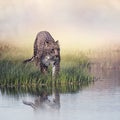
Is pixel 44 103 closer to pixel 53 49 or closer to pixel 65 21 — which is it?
pixel 53 49

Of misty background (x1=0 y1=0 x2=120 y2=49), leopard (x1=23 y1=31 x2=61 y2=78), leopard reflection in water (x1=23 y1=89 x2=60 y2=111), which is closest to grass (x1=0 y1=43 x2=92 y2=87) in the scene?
leopard (x1=23 y1=31 x2=61 y2=78)

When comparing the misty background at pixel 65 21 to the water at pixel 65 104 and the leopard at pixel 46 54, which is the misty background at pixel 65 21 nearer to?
the leopard at pixel 46 54

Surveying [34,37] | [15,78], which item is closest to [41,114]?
[15,78]

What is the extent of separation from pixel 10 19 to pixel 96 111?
340cm

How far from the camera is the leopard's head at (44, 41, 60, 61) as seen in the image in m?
8.18

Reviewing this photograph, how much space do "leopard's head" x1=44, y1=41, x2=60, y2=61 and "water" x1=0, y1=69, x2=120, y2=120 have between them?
850mm

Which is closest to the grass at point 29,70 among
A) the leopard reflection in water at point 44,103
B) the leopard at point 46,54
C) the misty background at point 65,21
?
the leopard at point 46,54

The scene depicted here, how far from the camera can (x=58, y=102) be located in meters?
6.08

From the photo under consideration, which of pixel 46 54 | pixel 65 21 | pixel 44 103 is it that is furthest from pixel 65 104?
pixel 65 21

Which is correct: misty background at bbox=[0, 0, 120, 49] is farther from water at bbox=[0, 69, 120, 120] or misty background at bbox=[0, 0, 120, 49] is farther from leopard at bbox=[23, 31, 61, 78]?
water at bbox=[0, 69, 120, 120]

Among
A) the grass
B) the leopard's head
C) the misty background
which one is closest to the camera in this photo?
the grass

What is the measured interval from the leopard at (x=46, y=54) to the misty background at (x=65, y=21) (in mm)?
198

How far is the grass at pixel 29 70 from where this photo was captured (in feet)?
26.4

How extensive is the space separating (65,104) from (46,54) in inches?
91.5
